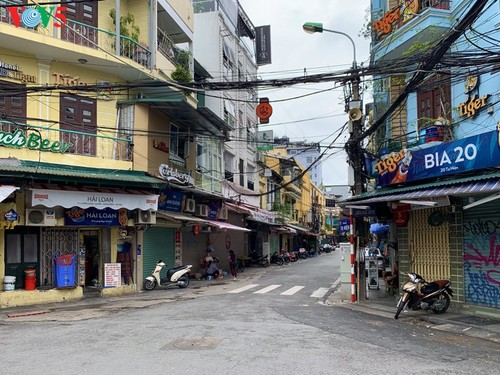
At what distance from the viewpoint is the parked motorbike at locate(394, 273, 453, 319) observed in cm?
1056

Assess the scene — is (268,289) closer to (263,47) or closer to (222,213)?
(222,213)

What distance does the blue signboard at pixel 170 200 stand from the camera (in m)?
18.8

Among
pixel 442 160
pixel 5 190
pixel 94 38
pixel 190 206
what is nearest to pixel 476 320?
pixel 442 160

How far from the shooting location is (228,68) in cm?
2908

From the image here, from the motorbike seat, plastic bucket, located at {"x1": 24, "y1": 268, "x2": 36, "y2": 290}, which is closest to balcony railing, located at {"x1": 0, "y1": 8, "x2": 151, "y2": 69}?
plastic bucket, located at {"x1": 24, "y1": 268, "x2": 36, "y2": 290}

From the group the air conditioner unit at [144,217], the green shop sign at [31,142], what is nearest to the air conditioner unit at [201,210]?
the air conditioner unit at [144,217]

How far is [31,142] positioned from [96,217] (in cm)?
318

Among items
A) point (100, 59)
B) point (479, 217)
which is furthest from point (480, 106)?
point (100, 59)

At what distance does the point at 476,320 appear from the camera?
9.96 metres

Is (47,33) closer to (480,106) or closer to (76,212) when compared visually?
(76,212)

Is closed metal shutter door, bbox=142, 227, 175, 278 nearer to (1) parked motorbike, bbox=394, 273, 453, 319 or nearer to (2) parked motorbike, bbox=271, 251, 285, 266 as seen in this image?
(1) parked motorbike, bbox=394, 273, 453, 319

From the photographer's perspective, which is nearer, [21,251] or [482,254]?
[482,254]

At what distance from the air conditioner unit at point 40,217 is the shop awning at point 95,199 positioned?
0.53 m

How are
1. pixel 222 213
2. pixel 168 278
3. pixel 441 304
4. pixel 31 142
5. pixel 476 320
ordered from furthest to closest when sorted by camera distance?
pixel 222 213
pixel 168 278
pixel 31 142
pixel 441 304
pixel 476 320
